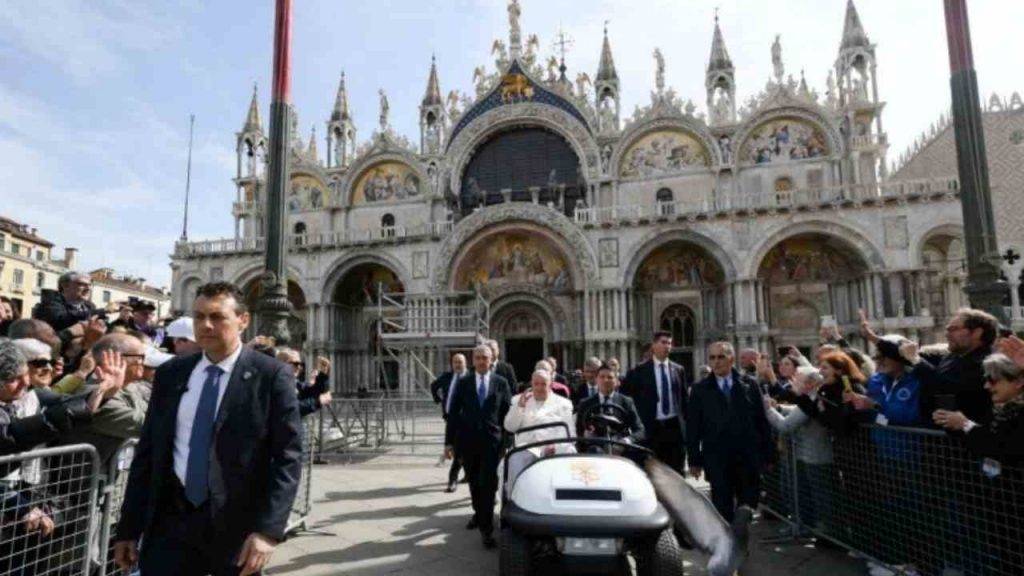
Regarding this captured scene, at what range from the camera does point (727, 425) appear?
18.4ft

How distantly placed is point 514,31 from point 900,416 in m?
27.9

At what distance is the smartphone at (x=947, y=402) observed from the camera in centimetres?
405

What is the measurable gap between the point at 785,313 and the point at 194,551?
24.4m

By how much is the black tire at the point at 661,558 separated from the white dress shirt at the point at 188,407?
2.69m

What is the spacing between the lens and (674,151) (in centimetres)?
2583

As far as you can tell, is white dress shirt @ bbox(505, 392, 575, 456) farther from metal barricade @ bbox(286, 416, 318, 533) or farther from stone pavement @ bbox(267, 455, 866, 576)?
metal barricade @ bbox(286, 416, 318, 533)

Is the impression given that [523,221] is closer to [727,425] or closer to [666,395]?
[666,395]

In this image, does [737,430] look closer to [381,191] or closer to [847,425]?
[847,425]

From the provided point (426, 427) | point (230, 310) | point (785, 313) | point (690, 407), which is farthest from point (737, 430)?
point (785, 313)

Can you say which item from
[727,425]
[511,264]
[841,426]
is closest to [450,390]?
[727,425]

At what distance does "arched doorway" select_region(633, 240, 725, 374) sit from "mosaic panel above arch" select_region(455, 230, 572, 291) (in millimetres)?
3437

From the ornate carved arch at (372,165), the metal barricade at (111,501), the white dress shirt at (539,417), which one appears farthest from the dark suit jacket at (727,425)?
the ornate carved arch at (372,165)

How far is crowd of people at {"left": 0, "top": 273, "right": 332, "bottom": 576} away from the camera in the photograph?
2.62 metres

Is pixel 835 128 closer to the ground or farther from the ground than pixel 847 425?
farther from the ground
